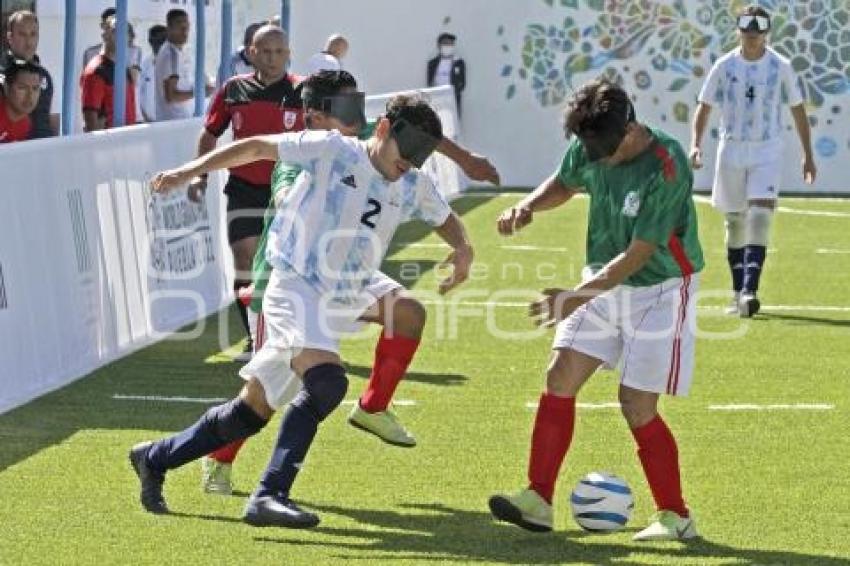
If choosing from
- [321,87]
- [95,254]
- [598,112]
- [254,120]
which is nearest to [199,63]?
[254,120]

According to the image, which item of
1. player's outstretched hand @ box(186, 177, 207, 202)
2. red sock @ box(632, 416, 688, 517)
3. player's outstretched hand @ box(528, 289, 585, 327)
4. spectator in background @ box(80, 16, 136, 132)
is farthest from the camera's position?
spectator in background @ box(80, 16, 136, 132)

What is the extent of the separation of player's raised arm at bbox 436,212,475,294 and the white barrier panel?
3.23 meters

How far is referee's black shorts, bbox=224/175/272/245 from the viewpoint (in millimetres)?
13195

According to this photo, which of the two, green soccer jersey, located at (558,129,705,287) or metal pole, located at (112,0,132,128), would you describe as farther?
metal pole, located at (112,0,132,128)

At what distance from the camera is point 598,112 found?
26.5 feet

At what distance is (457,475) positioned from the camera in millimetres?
9891

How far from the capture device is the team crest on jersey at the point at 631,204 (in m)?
8.23

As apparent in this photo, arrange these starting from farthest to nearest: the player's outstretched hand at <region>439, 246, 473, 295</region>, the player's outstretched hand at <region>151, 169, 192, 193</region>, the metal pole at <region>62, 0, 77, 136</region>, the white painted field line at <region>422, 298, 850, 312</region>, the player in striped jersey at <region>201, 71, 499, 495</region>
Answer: the white painted field line at <region>422, 298, 850, 312</region> → the metal pole at <region>62, 0, 77, 136</region> → the player in striped jersey at <region>201, 71, 499, 495</region> → the player's outstretched hand at <region>439, 246, 473, 295</region> → the player's outstretched hand at <region>151, 169, 192, 193</region>

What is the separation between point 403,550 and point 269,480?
641mm

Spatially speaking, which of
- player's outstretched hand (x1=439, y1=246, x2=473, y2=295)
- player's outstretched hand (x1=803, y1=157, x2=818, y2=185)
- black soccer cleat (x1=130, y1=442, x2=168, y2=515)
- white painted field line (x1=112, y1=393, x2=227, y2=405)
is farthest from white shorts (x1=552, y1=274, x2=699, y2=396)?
player's outstretched hand (x1=803, y1=157, x2=818, y2=185)

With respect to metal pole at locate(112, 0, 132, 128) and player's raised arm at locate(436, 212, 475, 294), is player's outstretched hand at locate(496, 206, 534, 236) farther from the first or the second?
metal pole at locate(112, 0, 132, 128)

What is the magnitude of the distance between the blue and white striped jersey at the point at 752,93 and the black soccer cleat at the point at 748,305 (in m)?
1.30

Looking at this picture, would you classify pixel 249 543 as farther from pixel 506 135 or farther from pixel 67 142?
pixel 506 135

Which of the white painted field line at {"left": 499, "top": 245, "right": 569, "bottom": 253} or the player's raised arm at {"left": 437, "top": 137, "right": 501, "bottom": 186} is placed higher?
the player's raised arm at {"left": 437, "top": 137, "right": 501, "bottom": 186}
